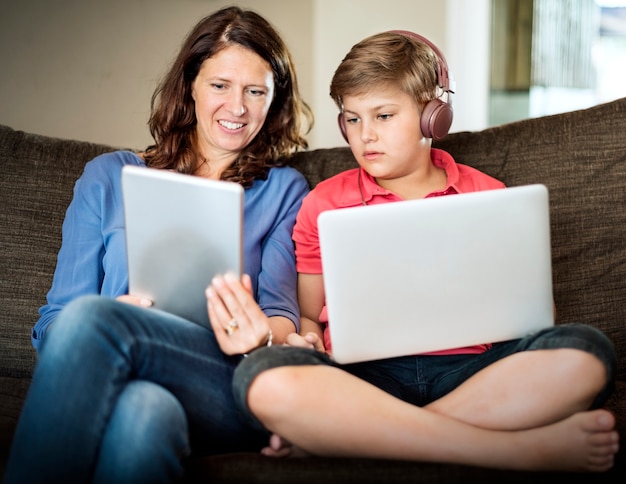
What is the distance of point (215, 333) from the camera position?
1.24m

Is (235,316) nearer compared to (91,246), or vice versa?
(235,316)

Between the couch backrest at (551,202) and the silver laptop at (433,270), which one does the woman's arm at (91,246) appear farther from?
the silver laptop at (433,270)

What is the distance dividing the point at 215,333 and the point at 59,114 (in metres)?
1.52

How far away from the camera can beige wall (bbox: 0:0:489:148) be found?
2414 millimetres

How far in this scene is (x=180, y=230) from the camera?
1.15 metres

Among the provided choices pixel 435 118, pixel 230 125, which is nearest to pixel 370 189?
pixel 435 118

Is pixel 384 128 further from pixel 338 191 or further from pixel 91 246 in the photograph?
pixel 91 246

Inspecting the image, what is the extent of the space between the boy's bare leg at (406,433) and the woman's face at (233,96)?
671 mm

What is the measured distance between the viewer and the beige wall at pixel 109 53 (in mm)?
2414

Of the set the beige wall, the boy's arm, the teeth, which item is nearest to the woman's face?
the teeth

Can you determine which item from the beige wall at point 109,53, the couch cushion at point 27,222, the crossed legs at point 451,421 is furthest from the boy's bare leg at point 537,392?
the beige wall at point 109,53

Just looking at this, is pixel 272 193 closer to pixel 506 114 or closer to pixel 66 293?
pixel 66 293

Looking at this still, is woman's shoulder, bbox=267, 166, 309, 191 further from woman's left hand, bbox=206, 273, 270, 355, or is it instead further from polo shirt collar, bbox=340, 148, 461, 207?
woman's left hand, bbox=206, 273, 270, 355

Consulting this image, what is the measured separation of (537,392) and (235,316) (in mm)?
492
